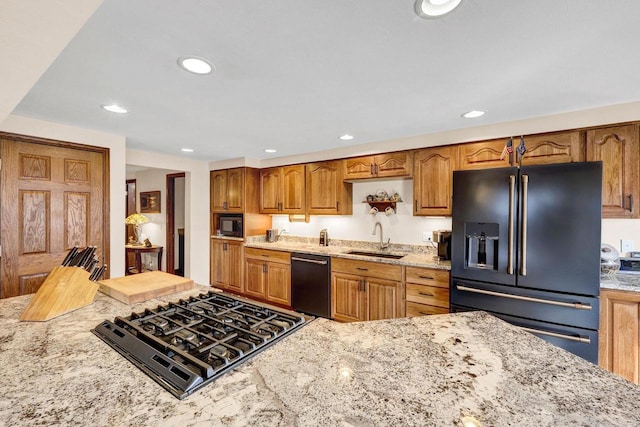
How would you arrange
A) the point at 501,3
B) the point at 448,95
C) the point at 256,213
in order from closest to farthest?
1. the point at 501,3
2. the point at 448,95
3. the point at 256,213

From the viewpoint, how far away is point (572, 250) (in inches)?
76.6

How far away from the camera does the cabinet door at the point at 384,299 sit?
2.79m

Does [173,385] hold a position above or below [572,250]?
below

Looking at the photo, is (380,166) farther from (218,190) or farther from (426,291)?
(218,190)

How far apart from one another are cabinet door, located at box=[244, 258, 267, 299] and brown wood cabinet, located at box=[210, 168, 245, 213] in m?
0.86

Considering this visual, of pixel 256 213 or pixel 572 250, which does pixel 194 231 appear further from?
pixel 572 250

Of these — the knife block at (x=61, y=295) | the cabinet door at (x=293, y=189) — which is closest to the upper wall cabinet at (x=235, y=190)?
the cabinet door at (x=293, y=189)

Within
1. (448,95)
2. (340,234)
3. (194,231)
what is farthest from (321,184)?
(194,231)

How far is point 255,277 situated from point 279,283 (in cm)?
49

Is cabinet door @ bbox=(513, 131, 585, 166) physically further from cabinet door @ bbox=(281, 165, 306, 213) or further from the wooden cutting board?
the wooden cutting board

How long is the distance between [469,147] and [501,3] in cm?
182

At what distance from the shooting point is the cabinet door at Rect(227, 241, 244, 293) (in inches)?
166

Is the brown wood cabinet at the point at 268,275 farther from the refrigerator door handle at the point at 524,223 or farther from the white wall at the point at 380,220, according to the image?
the refrigerator door handle at the point at 524,223

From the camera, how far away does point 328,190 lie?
3.68 m
